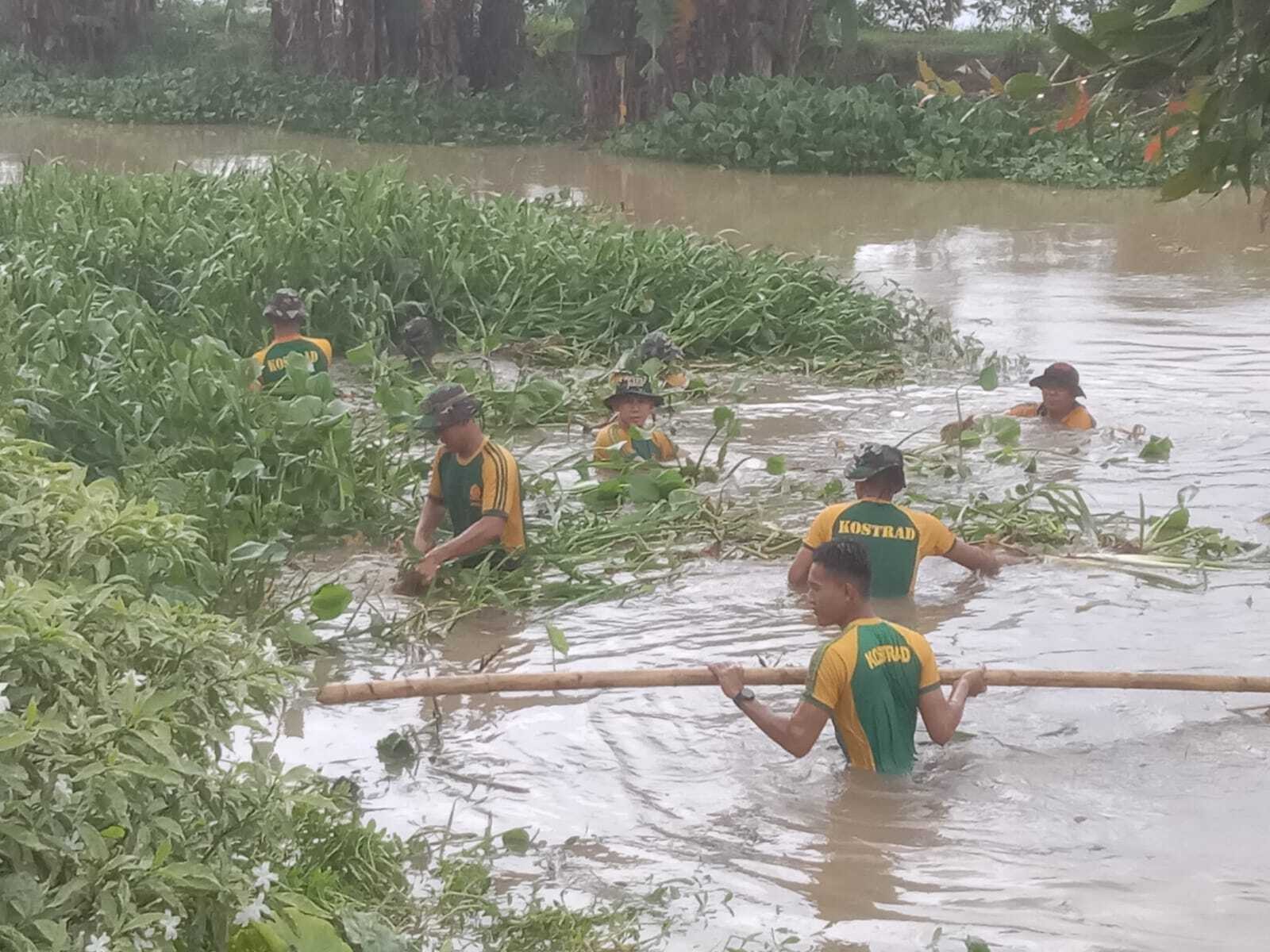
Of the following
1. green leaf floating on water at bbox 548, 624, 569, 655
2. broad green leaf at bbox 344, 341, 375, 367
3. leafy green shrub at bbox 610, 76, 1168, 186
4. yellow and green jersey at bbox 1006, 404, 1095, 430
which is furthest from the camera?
leafy green shrub at bbox 610, 76, 1168, 186

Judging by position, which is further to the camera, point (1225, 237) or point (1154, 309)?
point (1225, 237)

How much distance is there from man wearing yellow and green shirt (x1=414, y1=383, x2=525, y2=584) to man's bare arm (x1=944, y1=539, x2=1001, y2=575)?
176 cm

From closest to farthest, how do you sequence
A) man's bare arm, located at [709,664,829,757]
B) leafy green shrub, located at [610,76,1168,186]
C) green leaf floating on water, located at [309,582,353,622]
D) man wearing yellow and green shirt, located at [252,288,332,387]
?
man's bare arm, located at [709,664,829,757], green leaf floating on water, located at [309,582,353,622], man wearing yellow and green shirt, located at [252,288,332,387], leafy green shrub, located at [610,76,1168,186]

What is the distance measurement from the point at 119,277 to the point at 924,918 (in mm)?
7324

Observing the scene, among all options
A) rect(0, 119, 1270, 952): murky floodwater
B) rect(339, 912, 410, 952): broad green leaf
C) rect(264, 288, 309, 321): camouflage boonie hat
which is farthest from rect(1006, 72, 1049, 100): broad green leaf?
rect(264, 288, 309, 321): camouflage boonie hat

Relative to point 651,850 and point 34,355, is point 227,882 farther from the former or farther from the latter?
point 34,355

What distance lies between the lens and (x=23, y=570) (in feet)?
11.8

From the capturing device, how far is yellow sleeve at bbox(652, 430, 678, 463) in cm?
823

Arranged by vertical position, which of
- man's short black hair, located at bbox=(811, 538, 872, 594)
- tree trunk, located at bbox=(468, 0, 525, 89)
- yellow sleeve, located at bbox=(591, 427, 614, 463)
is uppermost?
tree trunk, located at bbox=(468, 0, 525, 89)

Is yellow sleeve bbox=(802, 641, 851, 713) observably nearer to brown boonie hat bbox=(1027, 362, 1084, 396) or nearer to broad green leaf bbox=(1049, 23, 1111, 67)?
broad green leaf bbox=(1049, 23, 1111, 67)

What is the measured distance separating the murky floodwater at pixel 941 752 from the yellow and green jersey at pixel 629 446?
63 centimetres

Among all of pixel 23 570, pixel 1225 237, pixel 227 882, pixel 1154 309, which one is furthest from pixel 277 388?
pixel 1225 237

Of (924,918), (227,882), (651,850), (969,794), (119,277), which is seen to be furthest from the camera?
(119,277)

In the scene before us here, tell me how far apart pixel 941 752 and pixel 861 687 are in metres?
0.56
